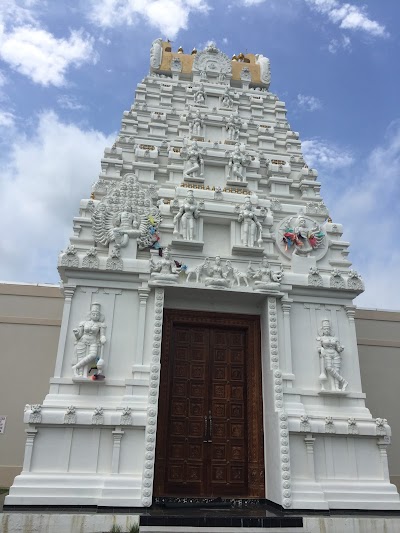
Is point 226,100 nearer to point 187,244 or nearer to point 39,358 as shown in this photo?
point 187,244

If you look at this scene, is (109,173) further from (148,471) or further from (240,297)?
(148,471)

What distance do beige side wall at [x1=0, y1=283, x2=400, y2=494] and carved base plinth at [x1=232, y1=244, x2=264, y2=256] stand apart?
16.7ft

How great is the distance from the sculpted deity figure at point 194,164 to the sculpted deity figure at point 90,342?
462 centimetres

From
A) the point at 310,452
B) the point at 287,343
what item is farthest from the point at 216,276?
the point at 310,452

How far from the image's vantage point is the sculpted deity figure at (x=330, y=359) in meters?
9.46

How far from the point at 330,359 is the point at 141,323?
4.15 metres

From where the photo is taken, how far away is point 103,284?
977 cm

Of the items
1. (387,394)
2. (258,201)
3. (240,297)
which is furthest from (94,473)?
(387,394)

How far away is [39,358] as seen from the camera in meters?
11.9

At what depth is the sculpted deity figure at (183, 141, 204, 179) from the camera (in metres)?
11.9

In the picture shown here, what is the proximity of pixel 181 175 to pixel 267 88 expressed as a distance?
6.43 meters

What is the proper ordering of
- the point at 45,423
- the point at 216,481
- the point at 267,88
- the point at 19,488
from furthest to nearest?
the point at 267,88, the point at 216,481, the point at 45,423, the point at 19,488

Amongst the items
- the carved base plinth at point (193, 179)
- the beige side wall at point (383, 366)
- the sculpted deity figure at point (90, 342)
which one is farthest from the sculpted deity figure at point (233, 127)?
the sculpted deity figure at point (90, 342)

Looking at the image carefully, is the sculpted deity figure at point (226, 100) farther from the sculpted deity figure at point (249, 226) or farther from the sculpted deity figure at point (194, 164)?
the sculpted deity figure at point (249, 226)
